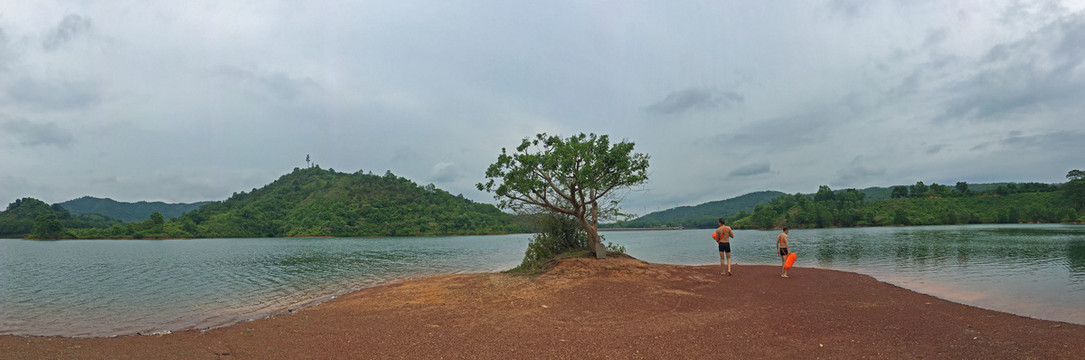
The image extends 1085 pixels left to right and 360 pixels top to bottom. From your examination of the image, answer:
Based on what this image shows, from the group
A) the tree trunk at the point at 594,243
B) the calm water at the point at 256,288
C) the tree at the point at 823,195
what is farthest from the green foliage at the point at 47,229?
the tree at the point at 823,195

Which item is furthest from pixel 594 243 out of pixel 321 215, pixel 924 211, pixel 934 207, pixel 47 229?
pixel 47 229

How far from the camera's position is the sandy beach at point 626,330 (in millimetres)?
6836

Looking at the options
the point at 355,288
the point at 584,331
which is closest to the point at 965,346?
the point at 584,331

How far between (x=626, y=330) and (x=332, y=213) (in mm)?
115616

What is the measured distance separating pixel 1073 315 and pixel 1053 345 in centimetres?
594

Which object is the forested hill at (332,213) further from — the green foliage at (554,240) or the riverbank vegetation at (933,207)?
the riverbank vegetation at (933,207)

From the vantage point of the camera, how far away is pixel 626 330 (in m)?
8.22

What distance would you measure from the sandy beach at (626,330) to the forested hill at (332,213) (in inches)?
3433

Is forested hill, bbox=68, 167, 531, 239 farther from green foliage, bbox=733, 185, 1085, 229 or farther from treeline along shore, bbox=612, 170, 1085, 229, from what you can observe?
green foliage, bbox=733, 185, 1085, 229

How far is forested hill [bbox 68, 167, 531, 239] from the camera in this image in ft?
349

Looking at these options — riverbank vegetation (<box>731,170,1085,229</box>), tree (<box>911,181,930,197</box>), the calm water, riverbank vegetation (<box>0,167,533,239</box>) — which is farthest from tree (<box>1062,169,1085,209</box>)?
riverbank vegetation (<box>0,167,533,239</box>)

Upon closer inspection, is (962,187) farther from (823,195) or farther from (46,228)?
(46,228)

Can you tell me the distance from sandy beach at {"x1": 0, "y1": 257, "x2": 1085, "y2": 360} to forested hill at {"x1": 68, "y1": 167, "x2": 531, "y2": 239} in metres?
87.2

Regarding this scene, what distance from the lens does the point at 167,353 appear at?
25.4ft
